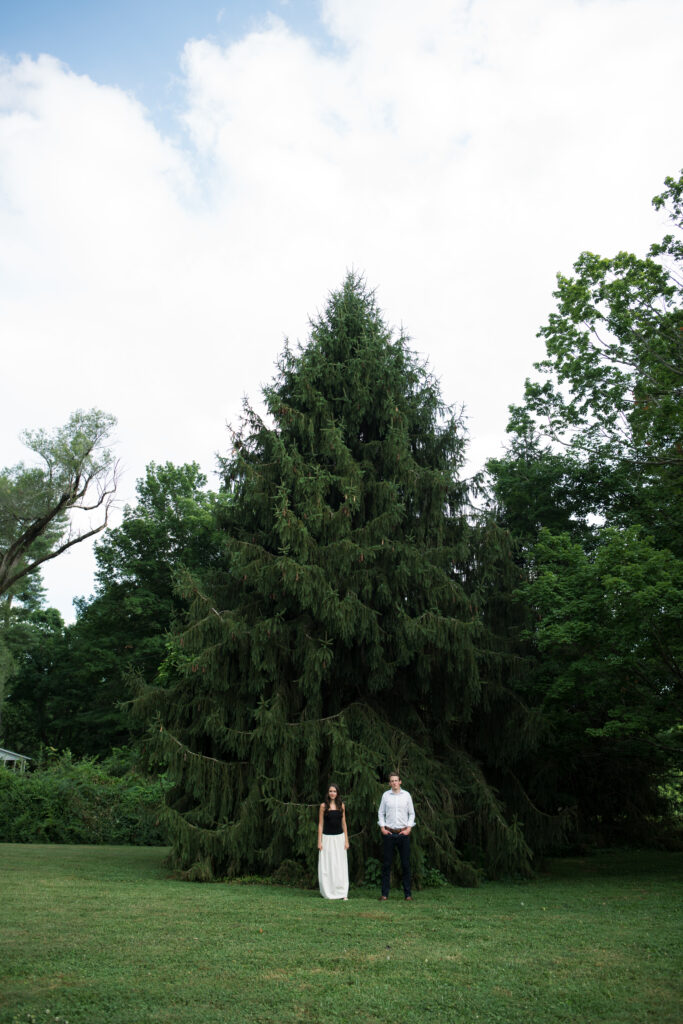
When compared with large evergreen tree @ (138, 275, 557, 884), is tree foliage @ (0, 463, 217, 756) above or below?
above

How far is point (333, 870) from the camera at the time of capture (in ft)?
34.8

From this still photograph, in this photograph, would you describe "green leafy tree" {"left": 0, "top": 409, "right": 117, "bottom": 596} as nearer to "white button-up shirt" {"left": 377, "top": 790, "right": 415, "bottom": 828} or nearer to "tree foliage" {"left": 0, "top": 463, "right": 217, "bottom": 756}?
"tree foliage" {"left": 0, "top": 463, "right": 217, "bottom": 756}

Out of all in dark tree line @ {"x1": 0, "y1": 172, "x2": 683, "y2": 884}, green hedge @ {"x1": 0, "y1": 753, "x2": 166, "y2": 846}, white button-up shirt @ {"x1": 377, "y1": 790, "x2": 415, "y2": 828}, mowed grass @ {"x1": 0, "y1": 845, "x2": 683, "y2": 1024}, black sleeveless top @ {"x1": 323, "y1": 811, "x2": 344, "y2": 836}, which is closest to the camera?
mowed grass @ {"x1": 0, "y1": 845, "x2": 683, "y2": 1024}

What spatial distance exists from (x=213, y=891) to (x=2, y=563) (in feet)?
85.0

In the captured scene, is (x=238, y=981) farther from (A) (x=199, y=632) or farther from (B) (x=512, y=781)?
(B) (x=512, y=781)

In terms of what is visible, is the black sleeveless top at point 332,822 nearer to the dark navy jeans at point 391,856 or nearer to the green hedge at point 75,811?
the dark navy jeans at point 391,856

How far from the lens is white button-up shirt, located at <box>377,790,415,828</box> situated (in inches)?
421

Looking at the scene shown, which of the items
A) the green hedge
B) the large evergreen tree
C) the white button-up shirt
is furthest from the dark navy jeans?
the green hedge

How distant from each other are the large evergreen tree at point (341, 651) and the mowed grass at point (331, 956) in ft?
4.84

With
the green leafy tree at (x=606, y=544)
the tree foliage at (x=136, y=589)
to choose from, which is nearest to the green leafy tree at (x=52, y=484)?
the tree foliage at (x=136, y=589)

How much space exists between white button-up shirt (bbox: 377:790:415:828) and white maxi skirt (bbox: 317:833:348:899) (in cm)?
64

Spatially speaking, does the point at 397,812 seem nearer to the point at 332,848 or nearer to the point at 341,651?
the point at 332,848

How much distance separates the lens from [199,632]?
12.8m

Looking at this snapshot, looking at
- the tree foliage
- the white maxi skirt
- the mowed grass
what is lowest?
the mowed grass
